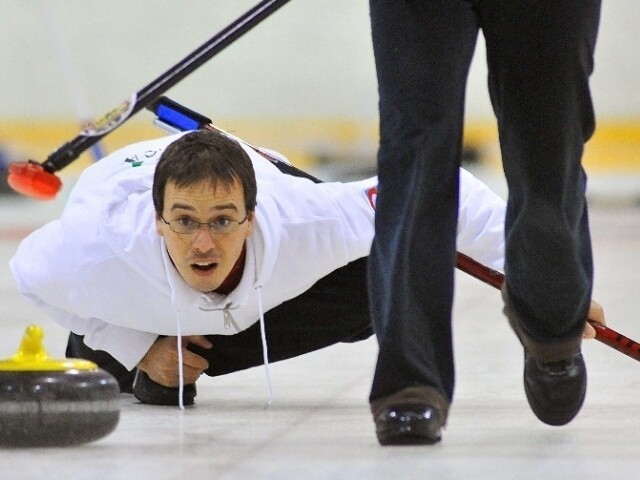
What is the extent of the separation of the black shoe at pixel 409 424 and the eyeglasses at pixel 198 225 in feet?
1.50

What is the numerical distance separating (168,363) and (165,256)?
259 mm

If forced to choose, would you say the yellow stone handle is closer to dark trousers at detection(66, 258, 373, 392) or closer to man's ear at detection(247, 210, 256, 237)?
man's ear at detection(247, 210, 256, 237)

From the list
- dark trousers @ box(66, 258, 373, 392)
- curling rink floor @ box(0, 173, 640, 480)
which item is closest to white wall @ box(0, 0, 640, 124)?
curling rink floor @ box(0, 173, 640, 480)

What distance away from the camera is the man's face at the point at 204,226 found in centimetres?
208

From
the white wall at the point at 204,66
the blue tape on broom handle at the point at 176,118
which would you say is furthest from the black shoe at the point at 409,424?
the white wall at the point at 204,66

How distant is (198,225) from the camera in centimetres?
209

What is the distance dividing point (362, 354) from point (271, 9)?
773mm

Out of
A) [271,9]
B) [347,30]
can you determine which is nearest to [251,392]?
[271,9]

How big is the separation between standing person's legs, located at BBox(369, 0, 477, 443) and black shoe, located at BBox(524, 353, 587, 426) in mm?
125

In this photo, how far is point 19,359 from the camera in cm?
170

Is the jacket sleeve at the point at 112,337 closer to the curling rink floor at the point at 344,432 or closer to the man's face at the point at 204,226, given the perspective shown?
the curling rink floor at the point at 344,432

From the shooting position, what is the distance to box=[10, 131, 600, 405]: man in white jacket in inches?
83.0

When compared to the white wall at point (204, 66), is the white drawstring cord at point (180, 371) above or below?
below

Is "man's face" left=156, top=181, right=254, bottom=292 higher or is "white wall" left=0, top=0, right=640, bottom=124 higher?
"white wall" left=0, top=0, right=640, bottom=124
